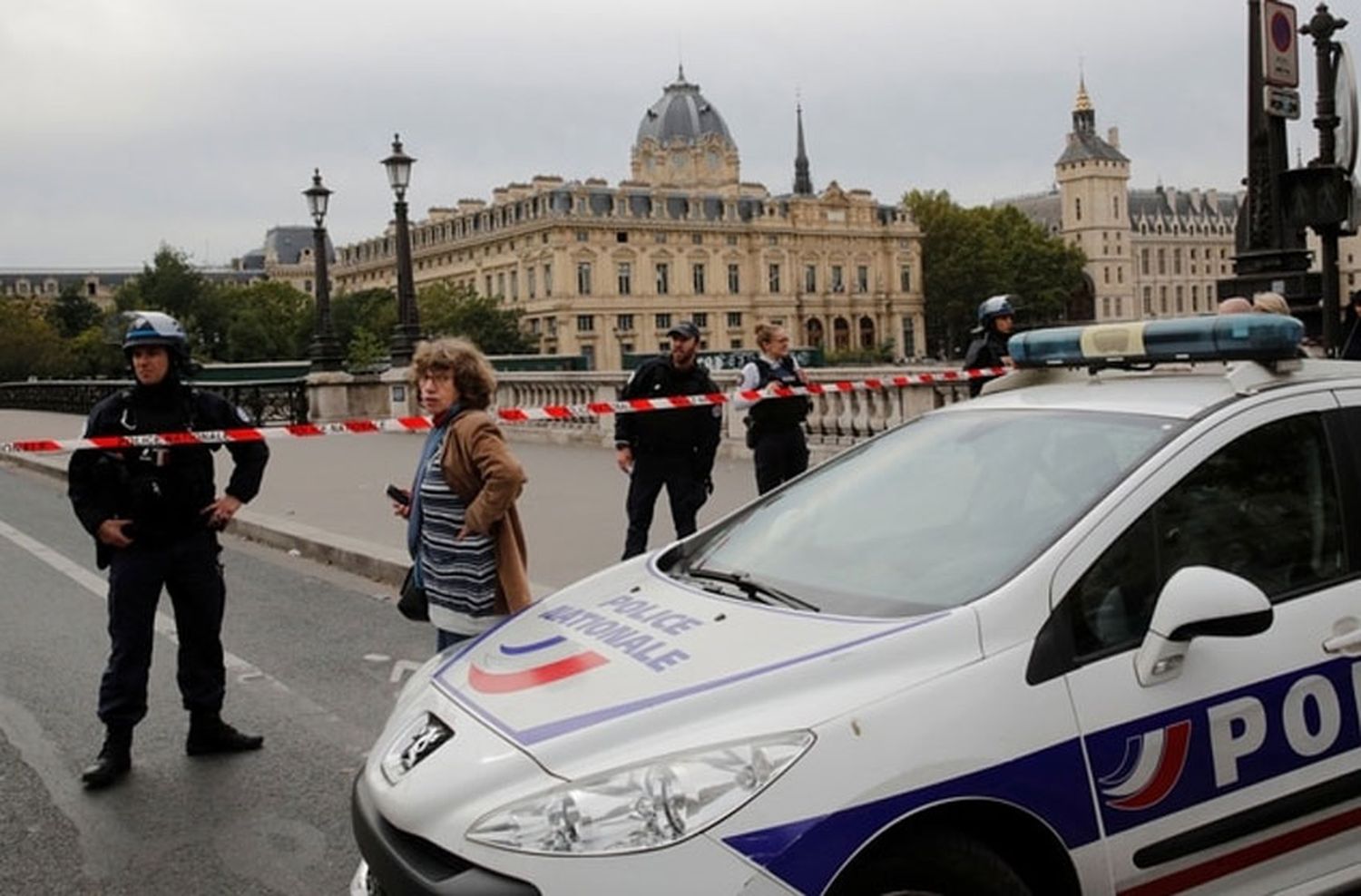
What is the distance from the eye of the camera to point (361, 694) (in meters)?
6.63

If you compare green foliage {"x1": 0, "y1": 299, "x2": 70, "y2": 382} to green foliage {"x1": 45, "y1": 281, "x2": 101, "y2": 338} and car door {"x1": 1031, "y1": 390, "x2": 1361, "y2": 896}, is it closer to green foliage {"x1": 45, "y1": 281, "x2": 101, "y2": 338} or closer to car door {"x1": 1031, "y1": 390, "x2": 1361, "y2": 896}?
green foliage {"x1": 45, "y1": 281, "x2": 101, "y2": 338}

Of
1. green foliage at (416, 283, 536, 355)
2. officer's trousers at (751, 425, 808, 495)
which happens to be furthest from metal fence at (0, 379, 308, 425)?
green foliage at (416, 283, 536, 355)

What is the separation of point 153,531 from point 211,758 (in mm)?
1020

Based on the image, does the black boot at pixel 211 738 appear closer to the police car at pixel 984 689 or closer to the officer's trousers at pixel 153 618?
the officer's trousers at pixel 153 618

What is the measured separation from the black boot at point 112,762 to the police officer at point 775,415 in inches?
180

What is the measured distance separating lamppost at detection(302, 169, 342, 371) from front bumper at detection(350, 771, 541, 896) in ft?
85.2

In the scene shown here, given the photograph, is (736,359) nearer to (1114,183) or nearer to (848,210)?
(848,210)

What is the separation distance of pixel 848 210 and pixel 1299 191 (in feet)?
446

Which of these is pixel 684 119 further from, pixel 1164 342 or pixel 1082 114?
pixel 1164 342

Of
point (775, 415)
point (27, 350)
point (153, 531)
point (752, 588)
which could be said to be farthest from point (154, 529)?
point (27, 350)

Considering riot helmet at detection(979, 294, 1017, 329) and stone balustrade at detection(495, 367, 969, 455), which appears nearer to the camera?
riot helmet at detection(979, 294, 1017, 329)

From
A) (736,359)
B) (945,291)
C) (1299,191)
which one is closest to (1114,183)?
(945,291)

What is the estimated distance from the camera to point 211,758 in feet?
18.7

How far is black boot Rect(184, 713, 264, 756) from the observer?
573cm
